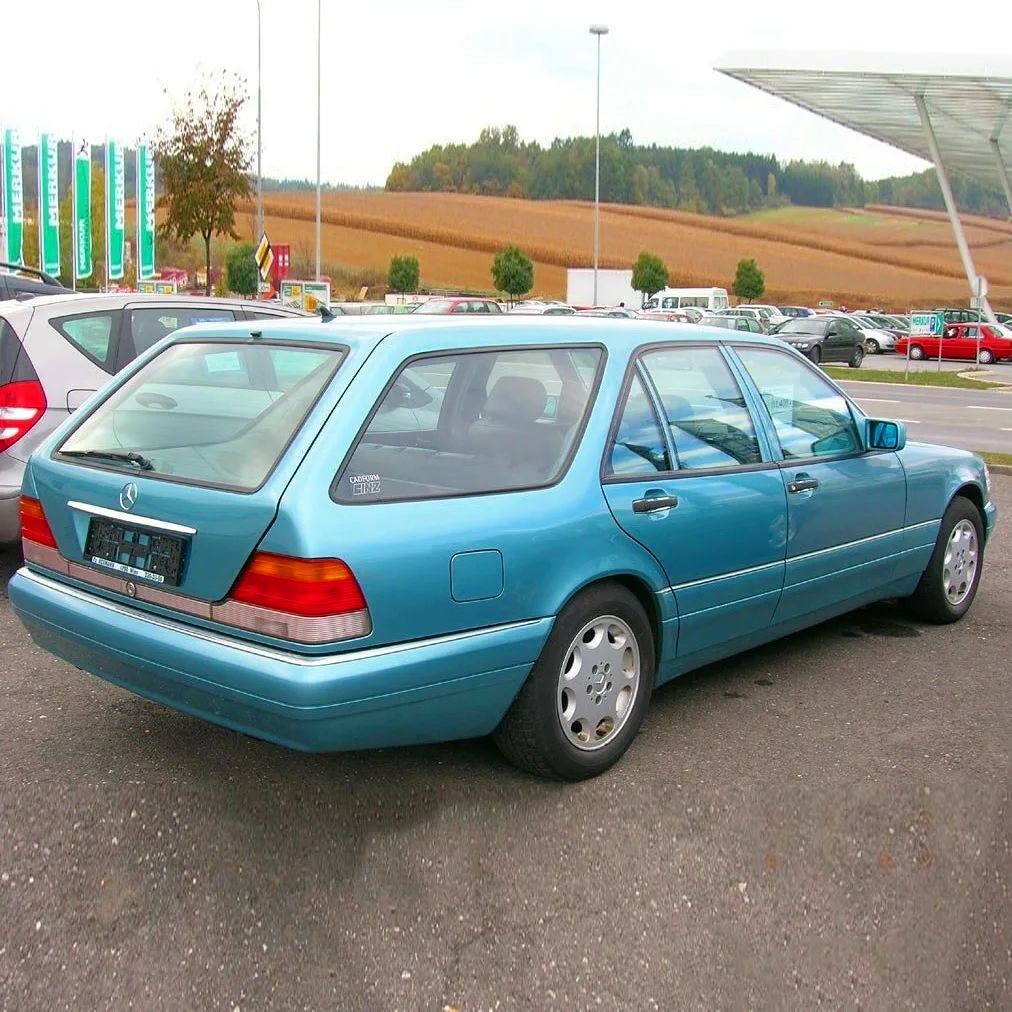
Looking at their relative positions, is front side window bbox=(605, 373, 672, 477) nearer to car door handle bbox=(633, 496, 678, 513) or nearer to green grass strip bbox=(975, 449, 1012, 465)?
car door handle bbox=(633, 496, 678, 513)

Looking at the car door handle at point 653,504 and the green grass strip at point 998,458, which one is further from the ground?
the car door handle at point 653,504

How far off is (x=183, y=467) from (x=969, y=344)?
40.8 metres

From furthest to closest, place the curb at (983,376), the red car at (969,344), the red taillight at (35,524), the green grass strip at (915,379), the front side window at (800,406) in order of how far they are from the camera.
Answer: the red car at (969,344)
the curb at (983,376)
the green grass strip at (915,379)
the front side window at (800,406)
the red taillight at (35,524)

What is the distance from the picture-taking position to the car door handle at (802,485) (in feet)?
15.5

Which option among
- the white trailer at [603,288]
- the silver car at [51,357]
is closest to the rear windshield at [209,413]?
the silver car at [51,357]

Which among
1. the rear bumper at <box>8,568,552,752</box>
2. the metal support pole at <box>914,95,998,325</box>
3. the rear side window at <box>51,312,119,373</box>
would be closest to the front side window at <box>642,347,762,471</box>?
the rear bumper at <box>8,568,552,752</box>

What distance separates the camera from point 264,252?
88.1 feet

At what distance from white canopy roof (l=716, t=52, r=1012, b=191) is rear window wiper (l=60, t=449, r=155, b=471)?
35.4 meters

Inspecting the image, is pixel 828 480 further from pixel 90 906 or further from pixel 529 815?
pixel 90 906

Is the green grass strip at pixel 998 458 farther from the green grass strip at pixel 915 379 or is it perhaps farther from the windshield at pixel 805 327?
the windshield at pixel 805 327

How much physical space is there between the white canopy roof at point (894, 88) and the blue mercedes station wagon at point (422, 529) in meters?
34.6

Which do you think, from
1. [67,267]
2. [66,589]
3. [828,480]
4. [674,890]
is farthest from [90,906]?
[67,267]

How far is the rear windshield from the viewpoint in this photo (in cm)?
355

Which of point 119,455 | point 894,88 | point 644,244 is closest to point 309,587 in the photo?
point 119,455
